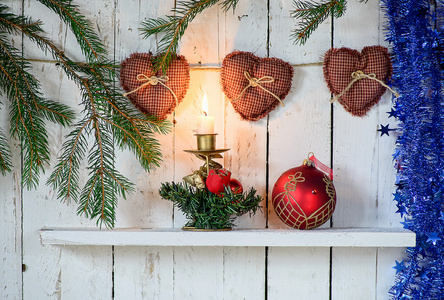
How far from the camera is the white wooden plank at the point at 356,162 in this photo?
1.08 metres

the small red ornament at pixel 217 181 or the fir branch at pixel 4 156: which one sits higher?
the fir branch at pixel 4 156

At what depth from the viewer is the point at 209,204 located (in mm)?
969

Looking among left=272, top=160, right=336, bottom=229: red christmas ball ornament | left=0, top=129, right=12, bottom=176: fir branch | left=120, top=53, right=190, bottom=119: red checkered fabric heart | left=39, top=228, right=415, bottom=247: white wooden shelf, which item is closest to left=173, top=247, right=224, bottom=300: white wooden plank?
left=39, top=228, right=415, bottom=247: white wooden shelf

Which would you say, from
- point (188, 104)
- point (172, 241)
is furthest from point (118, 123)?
point (172, 241)

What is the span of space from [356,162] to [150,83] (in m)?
0.53

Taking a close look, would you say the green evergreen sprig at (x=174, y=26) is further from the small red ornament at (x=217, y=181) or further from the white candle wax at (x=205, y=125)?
the small red ornament at (x=217, y=181)

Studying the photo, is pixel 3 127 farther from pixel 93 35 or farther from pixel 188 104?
pixel 188 104

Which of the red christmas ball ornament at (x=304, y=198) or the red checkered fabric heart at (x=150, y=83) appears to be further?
the red checkered fabric heart at (x=150, y=83)

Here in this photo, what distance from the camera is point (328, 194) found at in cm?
95

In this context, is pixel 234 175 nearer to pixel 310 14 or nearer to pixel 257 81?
pixel 257 81

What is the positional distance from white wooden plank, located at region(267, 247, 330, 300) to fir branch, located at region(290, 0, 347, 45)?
509 millimetres

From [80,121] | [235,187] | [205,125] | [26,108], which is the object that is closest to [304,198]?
[235,187]

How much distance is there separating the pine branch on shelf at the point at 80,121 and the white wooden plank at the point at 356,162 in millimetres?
439

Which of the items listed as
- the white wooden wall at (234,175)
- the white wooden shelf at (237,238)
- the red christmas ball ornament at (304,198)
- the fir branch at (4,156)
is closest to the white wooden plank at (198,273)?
the white wooden wall at (234,175)
